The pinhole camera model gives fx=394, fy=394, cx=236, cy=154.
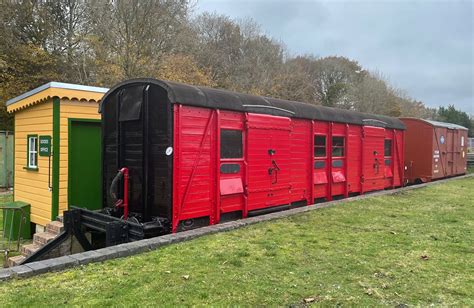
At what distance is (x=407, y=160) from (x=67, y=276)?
15765mm

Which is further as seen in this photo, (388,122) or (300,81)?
(300,81)

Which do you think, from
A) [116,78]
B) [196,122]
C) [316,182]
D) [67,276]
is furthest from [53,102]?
[116,78]

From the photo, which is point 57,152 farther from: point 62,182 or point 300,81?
point 300,81

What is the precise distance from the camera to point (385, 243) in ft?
19.5

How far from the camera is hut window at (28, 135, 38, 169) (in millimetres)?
9453

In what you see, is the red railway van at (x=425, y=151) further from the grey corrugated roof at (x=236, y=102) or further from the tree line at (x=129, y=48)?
the tree line at (x=129, y=48)

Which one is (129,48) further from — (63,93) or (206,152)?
(206,152)

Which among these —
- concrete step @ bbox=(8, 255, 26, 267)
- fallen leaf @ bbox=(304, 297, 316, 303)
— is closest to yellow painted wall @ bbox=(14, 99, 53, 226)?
concrete step @ bbox=(8, 255, 26, 267)

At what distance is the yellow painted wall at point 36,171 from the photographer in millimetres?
8695

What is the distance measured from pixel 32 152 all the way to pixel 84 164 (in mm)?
1744

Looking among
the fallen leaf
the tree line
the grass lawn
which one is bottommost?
the fallen leaf

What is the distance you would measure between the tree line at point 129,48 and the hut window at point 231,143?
32.7 ft

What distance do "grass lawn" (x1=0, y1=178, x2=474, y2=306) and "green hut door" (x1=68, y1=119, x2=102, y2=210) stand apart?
407cm

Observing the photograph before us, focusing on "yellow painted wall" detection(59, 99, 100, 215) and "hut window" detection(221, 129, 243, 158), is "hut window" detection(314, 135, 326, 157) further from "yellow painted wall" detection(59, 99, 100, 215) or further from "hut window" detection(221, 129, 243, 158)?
"yellow painted wall" detection(59, 99, 100, 215)
